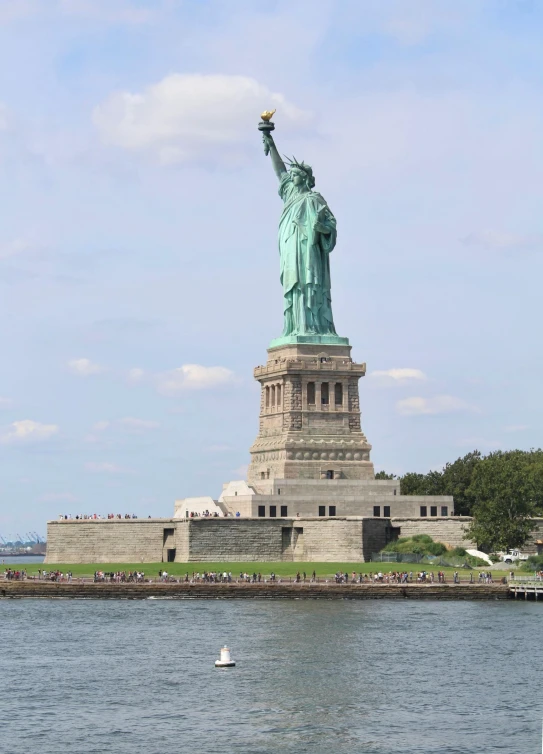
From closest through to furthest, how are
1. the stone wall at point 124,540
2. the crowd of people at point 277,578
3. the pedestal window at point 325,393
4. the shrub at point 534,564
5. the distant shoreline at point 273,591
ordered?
the distant shoreline at point 273,591, the crowd of people at point 277,578, the shrub at point 534,564, the stone wall at point 124,540, the pedestal window at point 325,393

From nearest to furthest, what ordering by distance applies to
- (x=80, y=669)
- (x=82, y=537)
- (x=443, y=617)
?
1. (x=80, y=669)
2. (x=443, y=617)
3. (x=82, y=537)

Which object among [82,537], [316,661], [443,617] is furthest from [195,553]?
[316,661]

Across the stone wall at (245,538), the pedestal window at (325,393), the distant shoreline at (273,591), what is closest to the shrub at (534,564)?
the stone wall at (245,538)

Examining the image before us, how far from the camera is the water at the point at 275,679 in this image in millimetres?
47969

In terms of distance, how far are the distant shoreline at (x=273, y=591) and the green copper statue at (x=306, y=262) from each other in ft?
69.1

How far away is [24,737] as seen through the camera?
48.2 m

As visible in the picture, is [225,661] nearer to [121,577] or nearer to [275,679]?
[275,679]

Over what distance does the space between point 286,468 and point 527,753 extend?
54.8 m

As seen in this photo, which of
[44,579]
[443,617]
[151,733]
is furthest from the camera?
[44,579]

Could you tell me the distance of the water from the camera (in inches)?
1889

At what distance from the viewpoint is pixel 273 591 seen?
86.7 meters

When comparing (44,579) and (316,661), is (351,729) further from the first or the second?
(44,579)

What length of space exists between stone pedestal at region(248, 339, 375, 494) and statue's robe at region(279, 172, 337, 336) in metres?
2.32

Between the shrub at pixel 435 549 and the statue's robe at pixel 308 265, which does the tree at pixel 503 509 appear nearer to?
the shrub at pixel 435 549
